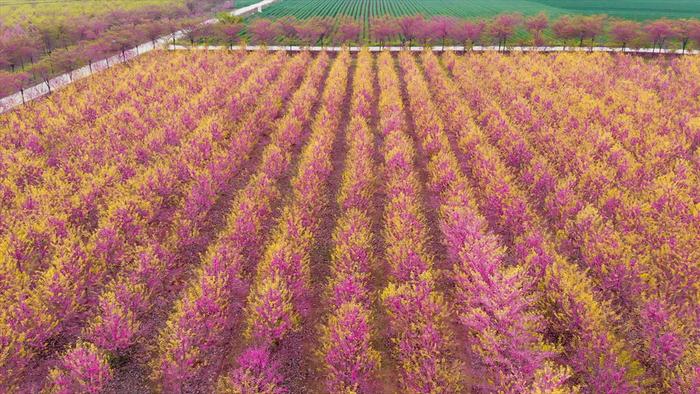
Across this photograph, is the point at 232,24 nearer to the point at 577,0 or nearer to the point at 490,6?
the point at 490,6

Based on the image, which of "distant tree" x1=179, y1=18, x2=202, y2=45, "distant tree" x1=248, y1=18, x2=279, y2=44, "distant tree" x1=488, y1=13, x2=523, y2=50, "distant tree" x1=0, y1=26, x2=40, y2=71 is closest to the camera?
"distant tree" x1=0, y1=26, x2=40, y2=71

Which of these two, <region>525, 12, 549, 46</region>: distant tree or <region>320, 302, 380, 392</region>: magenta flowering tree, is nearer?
<region>320, 302, 380, 392</region>: magenta flowering tree

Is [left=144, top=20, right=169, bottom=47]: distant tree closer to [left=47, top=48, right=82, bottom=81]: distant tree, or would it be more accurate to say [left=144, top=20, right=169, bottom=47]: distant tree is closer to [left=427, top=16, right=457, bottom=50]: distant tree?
[left=47, top=48, right=82, bottom=81]: distant tree

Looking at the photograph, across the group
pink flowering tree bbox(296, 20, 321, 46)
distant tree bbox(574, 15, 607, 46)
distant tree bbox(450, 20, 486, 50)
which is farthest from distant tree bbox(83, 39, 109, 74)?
distant tree bbox(574, 15, 607, 46)

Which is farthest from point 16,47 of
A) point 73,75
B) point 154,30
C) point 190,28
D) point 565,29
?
point 565,29

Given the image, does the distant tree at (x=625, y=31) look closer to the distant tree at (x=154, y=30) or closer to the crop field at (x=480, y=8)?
the crop field at (x=480, y=8)

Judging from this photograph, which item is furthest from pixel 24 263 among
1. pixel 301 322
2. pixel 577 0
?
pixel 577 0

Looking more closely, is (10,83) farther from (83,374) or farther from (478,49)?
(478,49)
